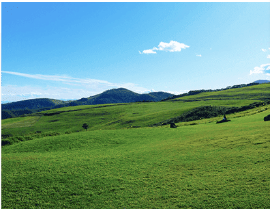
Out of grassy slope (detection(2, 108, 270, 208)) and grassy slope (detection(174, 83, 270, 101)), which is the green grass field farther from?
grassy slope (detection(174, 83, 270, 101))

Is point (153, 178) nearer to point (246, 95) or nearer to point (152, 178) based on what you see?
point (152, 178)

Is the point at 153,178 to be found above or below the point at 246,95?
below

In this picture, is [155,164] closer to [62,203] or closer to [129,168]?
[129,168]

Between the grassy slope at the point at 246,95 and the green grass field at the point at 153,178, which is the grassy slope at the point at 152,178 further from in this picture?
the grassy slope at the point at 246,95

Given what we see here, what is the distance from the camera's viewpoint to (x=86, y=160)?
62.7 ft

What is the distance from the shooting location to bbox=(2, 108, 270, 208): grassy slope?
11.2m

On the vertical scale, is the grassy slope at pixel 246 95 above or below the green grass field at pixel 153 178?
above

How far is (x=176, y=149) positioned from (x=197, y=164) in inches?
195

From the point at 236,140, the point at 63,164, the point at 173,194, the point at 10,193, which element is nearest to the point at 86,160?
the point at 63,164

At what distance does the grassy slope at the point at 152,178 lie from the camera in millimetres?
11188

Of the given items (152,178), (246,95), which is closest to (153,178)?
(152,178)

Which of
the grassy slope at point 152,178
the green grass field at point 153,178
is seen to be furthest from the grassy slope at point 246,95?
the grassy slope at point 152,178

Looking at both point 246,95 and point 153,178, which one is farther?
point 246,95

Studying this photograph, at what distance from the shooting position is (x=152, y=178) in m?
14.0
